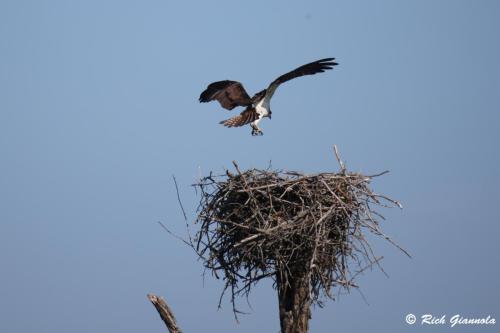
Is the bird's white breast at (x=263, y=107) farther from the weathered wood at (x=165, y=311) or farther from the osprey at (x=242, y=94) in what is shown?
the weathered wood at (x=165, y=311)

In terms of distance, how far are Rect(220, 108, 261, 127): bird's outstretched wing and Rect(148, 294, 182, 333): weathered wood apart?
2.99m

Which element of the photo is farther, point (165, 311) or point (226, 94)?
point (226, 94)

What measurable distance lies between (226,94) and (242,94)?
22 cm

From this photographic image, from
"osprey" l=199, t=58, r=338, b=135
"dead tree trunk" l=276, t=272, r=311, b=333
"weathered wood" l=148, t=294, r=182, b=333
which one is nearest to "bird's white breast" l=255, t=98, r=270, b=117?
"osprey" l=199, t=58, r=338, b=135

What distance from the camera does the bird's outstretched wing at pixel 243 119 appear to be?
9.70 m

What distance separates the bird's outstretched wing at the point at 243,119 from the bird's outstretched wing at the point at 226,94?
0.15 m

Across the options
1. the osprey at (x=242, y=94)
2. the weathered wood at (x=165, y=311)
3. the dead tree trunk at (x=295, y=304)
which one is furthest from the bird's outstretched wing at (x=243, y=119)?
the weathered wood at (x=165, y=311)

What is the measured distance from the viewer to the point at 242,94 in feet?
31.9

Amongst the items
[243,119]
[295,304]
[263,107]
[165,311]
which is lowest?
[165,311]

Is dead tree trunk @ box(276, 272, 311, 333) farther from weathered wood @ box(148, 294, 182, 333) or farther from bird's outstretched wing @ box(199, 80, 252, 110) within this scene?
bird's outstretched wing @ box(199, 80, 252, 110)

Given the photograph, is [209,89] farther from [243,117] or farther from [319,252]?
[319,252]

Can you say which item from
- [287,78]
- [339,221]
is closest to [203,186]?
[339,221]

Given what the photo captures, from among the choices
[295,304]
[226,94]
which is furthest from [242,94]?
[295,304]

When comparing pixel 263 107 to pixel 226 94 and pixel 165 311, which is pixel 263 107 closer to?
pixel 226 94
